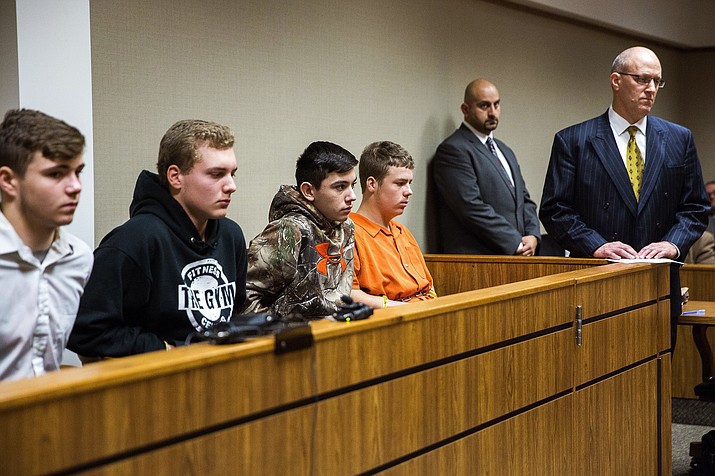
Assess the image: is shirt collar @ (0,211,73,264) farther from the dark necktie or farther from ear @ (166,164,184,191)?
the dark necktie

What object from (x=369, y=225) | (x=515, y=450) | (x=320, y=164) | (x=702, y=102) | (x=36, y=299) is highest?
(x=702, y=102)

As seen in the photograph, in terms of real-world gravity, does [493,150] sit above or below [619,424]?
above

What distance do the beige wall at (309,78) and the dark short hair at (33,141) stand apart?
6.04 ft

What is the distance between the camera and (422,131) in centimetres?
635

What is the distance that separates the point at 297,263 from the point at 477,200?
8.57ft

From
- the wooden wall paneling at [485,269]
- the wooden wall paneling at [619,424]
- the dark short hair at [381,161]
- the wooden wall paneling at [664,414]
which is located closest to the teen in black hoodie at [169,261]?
the dark short hair at [381,161]

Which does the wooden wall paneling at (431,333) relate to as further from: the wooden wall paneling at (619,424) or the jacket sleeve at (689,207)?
the jacket sleeve at (689,207)

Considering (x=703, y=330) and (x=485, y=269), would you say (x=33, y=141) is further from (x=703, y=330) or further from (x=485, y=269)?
(x=703, y=330)

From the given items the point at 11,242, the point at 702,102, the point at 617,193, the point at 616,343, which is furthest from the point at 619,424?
the point at 702,102

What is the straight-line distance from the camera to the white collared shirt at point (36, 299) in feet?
7.57

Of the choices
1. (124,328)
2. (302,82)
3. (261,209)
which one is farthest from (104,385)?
(302,82)

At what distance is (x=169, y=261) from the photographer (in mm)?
2826

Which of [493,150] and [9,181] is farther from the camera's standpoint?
[493,150]

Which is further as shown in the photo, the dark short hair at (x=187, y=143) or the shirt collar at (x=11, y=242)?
the dark short hair at (x=187, y=143)
